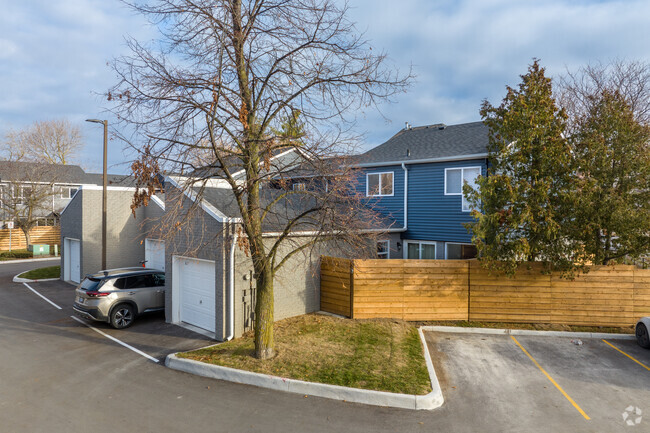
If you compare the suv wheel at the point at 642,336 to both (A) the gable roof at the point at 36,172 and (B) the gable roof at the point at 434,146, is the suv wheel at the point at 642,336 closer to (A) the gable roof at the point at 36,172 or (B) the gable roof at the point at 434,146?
(B) the gable roof at the point at 434,146

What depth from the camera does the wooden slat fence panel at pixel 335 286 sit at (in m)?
13.0

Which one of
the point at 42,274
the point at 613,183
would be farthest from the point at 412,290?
the point at 42,274

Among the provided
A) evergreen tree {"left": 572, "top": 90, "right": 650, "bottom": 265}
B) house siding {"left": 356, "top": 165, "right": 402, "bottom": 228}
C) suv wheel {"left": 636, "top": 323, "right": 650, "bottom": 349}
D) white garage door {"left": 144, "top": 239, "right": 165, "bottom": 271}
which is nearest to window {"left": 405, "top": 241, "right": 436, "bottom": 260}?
house siding {"left": 356, "top": 165, "right": 402, "bottom": 228}

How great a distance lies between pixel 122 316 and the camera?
12.5m

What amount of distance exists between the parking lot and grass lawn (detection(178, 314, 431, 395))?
0.73m

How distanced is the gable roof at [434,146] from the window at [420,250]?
3.63 metres

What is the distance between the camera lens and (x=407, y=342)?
10.7 m

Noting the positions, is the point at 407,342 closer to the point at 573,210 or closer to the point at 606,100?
the point at 573,210

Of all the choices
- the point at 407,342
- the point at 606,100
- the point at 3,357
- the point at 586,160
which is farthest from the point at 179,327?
the point at 606,100

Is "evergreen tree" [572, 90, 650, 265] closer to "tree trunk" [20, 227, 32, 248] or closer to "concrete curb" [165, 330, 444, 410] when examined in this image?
"concrete curb" [165, 330, 444, 410]

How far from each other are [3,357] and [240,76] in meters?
9.04

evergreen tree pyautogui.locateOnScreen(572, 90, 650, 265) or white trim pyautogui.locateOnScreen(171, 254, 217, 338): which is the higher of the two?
evergreen tree pyautogui.locateOnScreen(572, 90, 650, 265)

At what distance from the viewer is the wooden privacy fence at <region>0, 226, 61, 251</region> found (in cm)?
3503

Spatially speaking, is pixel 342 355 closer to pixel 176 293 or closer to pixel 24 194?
pixel 176 293
